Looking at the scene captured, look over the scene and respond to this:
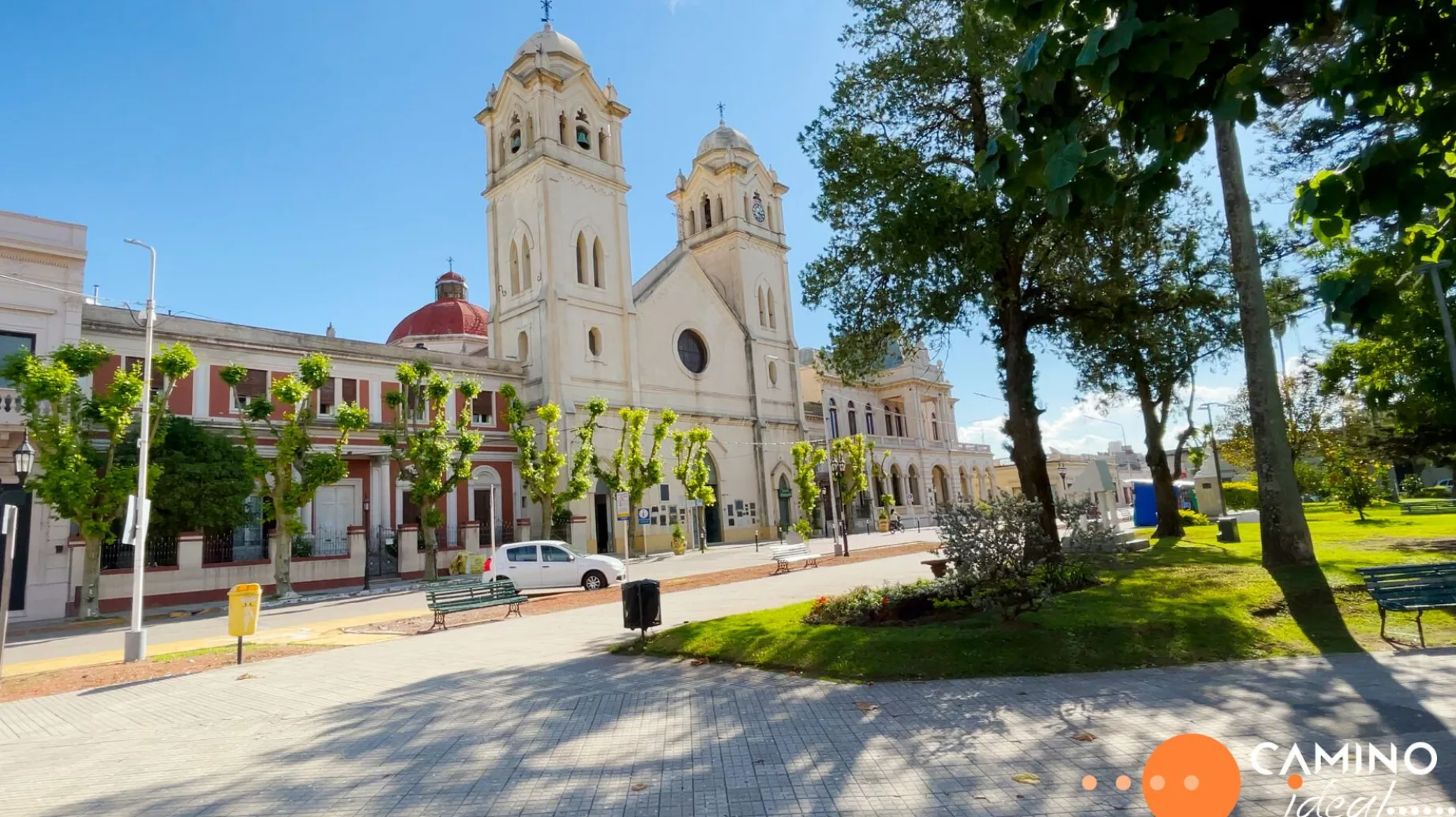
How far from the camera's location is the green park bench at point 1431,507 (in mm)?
29859

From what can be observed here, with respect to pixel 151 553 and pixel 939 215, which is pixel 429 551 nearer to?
pixel 151 553

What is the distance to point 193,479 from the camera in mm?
23859

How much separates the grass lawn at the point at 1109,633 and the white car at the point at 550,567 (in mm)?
10653

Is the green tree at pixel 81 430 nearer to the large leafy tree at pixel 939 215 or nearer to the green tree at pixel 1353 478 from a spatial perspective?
the large leafy tree at pixel 939 215

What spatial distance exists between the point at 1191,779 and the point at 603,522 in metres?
35.2

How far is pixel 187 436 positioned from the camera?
24.5 metres

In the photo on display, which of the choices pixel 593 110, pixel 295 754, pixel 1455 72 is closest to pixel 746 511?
pixel 593 110

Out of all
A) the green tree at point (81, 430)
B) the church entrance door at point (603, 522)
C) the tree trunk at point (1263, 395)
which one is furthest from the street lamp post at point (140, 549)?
the church entrance door at point (603, 522)

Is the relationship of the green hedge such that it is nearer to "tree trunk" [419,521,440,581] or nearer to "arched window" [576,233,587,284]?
"arched window" [576,233,587,284]

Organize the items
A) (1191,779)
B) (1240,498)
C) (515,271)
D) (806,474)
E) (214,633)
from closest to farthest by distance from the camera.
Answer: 1. (1191,779)
2. (214,633)
3. (515,271)
4. (806,474)
5. (1240,498)

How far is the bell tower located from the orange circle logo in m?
33.3

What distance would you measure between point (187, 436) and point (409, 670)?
1956 centimetres

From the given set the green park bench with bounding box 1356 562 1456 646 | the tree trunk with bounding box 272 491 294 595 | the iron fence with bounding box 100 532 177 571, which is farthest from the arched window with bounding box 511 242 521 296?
the green park bench with bounding box 1356 562 1456 646

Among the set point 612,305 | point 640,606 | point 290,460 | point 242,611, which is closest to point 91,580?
point 290,460
